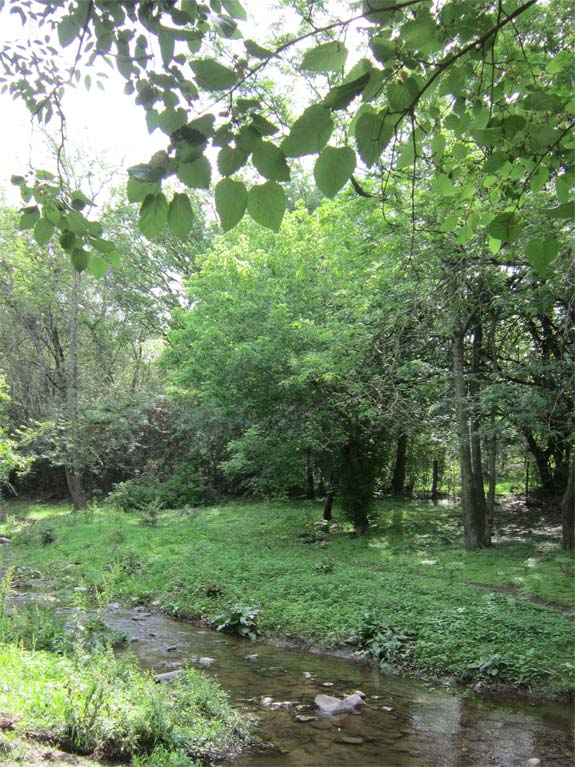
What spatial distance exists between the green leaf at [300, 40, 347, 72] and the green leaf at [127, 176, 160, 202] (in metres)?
0.44

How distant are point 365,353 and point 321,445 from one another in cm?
366

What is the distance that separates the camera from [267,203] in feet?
4.34

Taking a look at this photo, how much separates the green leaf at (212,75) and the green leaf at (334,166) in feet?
0.86

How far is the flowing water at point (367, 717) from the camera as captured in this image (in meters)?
4.39

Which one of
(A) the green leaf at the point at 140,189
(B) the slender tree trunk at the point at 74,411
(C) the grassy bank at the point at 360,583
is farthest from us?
(B) the slender tree trunk at the point at 74,411

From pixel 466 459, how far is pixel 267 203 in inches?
433

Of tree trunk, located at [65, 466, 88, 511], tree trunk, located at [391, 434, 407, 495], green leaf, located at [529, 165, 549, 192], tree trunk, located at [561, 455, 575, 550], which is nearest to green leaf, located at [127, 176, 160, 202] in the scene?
green leaf, located at [529, 165, 549, 192]

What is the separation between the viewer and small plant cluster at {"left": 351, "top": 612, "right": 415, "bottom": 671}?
6.52 m

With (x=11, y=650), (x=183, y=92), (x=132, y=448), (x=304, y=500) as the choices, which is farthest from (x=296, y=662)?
(x=132, y=448)

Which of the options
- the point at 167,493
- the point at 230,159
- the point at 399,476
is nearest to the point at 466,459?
the point at 399,476

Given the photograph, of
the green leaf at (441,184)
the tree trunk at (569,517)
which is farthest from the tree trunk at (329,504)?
the green leaf at (441,184)

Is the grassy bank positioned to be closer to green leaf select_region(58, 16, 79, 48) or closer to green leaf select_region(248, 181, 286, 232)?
green leaf select_region(248, 181, 286, 232)

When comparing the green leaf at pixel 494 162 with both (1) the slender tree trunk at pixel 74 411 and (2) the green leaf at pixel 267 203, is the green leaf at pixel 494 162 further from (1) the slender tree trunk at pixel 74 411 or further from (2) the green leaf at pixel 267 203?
(1) the slender tree trunk at pixel 74 411

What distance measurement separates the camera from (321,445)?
1289 cm
